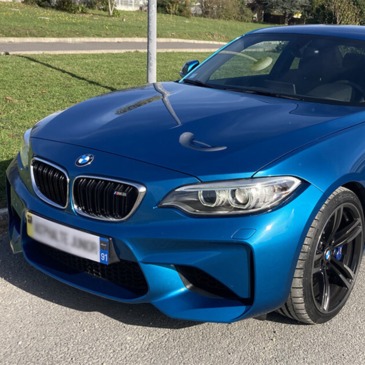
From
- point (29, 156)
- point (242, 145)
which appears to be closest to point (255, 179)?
point (242, 145)

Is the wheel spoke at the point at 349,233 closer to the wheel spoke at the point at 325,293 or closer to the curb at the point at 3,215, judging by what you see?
the wheel spoke at the point at 325,293

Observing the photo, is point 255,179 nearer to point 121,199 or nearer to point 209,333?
point 121,199

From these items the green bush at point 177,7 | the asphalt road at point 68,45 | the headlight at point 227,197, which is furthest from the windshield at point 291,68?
the green bush at point 177,7

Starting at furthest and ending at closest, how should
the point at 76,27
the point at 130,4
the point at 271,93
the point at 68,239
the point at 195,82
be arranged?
1. the point at 130,4
2. the point at 76,27
3. the point at 195,82
4. the point at 271,93
5. the point at 68,239

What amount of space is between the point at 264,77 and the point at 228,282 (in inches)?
81.4

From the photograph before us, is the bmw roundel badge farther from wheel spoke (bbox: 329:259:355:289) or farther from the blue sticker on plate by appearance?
wheel spoke (bbox: 329:259:355:289)

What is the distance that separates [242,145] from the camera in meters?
2.80

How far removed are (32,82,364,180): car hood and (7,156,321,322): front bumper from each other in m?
0.27

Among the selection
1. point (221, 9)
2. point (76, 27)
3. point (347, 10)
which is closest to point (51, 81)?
point (76, 27)

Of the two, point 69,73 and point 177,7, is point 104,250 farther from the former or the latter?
point 177,7

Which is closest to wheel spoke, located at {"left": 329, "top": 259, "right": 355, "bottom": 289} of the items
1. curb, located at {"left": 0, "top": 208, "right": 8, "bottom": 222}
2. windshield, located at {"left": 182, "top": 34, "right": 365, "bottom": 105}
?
windshield, located at {"left": 182, "top": 34, "right": 365, "bottom": 105}

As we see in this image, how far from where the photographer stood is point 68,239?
2791 mm

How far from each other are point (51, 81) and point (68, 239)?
7.25 metres

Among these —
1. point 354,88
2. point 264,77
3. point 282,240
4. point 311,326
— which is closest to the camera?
point 282,240
